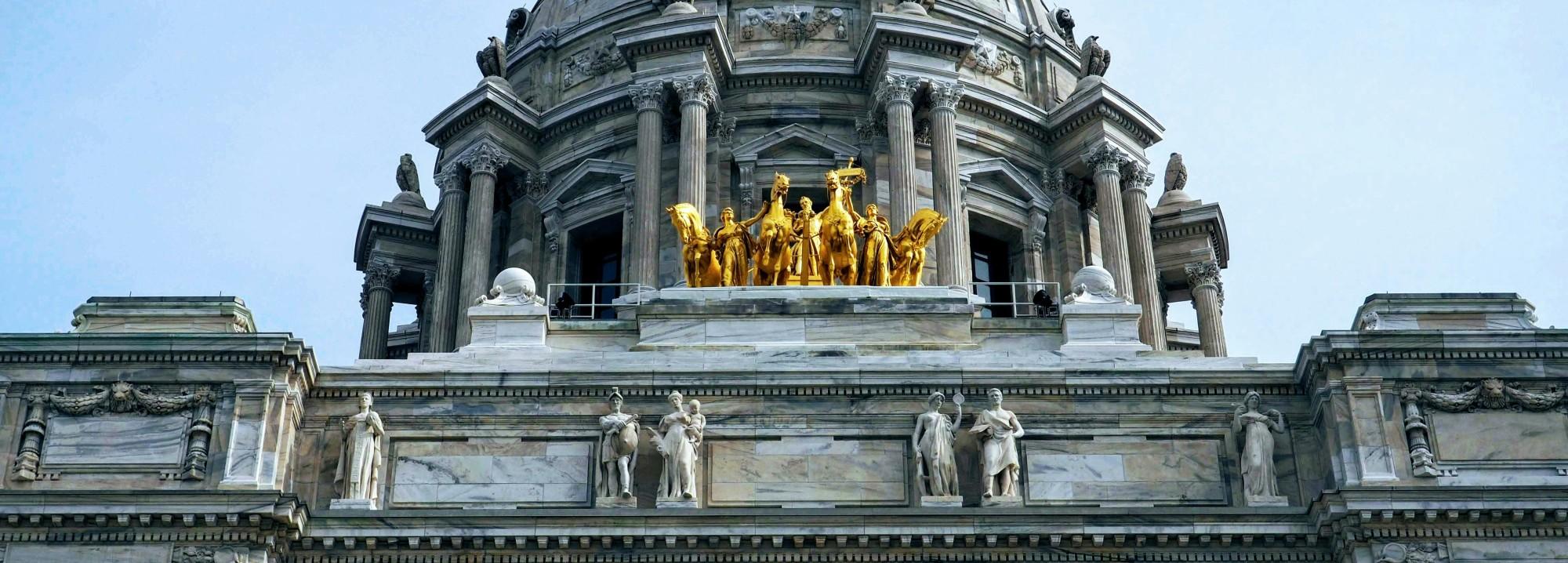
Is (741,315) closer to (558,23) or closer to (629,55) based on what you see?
(629,55)

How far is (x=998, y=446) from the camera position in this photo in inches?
1639

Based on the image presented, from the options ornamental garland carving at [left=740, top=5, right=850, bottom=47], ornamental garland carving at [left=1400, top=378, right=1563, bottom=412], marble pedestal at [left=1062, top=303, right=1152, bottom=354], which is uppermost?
ornamental garland carving at [left=740, top=5, right=850, bottom=47]

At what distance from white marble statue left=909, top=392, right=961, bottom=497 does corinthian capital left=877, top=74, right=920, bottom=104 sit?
795 inches

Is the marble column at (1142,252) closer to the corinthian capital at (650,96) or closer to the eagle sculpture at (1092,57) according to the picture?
the eagle sculpture at (1092,57)

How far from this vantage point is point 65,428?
41.2 meters

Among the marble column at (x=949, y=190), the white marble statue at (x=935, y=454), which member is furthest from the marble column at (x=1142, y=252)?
the white marble statue at (x=935, y=454)

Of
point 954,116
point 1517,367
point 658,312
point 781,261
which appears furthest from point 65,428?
point 954,116

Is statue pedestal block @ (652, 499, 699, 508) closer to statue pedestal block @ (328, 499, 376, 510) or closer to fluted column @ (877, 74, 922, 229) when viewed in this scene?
statue pedestal block @ (328, 499, 376, 510)

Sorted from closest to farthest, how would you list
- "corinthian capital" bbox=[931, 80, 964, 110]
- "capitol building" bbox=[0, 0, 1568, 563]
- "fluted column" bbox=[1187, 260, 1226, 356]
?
"capitol building" bbox=[0, 0, 1568, 563], "corinthian capital" bbox=[931, 80, 964, 110], "fluted column" bbox=[1187, 260, 1226, 356]

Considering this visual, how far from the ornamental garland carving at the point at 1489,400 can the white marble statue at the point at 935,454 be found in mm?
7186

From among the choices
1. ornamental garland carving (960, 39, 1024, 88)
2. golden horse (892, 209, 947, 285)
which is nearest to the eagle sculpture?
ornamental garland carving (960, 39, 1024, 88)

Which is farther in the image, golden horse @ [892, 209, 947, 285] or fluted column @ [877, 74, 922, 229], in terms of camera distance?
fluted column @ [877, 74, 922, 229]

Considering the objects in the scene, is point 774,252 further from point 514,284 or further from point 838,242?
point 514,284

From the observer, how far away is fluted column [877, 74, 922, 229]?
5866 centimetres
